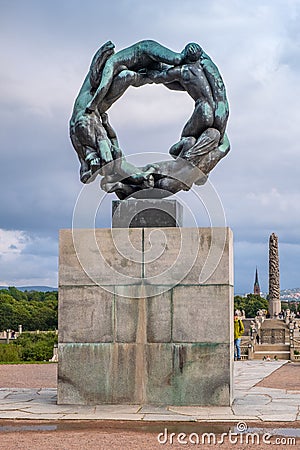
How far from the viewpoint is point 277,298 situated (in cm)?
7950

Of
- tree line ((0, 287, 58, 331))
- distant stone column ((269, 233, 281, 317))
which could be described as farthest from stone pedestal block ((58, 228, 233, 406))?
tree line ((0, 287, 58, 331))

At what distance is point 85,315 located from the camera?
8922 millimetres

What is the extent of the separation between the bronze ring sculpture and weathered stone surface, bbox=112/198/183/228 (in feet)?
0.77

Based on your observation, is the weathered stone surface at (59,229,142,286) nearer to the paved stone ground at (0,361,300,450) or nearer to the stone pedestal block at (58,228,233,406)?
the stone pedestal block at (58,228,233,406)

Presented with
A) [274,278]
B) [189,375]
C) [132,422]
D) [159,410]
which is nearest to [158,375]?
[189,375]

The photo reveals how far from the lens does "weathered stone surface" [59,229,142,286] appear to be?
8938mm

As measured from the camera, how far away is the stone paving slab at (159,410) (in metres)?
7.86

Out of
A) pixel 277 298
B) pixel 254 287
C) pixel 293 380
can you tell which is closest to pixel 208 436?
pixel 293 380

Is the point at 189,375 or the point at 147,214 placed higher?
the point at 147,214

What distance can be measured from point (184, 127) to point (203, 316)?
2.69 m

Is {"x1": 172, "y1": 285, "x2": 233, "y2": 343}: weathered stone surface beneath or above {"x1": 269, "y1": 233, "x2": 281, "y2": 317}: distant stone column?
beneath

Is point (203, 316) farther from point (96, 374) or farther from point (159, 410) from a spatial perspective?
point (96, 374)

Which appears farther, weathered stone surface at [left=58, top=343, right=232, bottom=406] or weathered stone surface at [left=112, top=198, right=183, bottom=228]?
weathered stone surface at [left=112, top=198, right=183, bottom=228]

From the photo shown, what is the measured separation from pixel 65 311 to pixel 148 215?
1.65m
